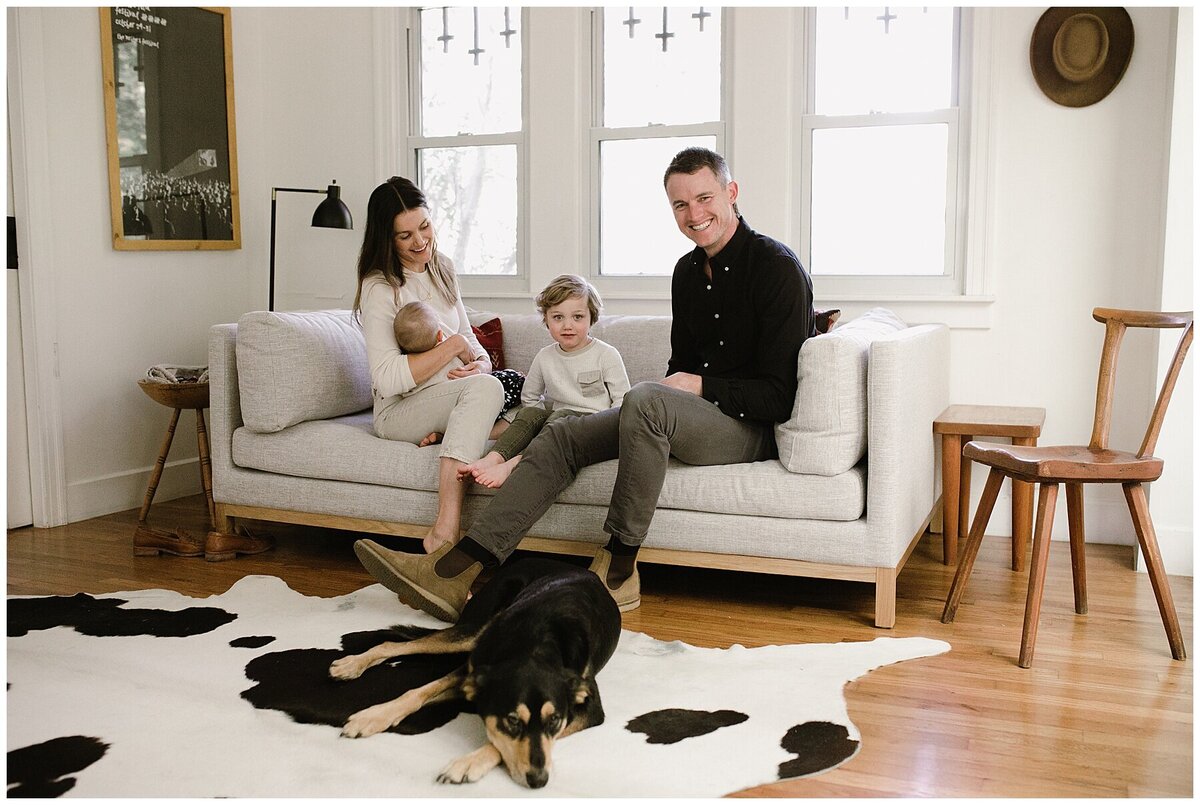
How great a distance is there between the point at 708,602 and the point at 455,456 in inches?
31.2

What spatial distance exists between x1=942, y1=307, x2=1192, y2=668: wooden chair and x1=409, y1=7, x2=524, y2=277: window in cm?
225

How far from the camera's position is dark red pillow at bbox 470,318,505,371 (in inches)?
146

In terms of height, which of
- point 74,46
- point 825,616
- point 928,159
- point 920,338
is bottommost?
point 825,616

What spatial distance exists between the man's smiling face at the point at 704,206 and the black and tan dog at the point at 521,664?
0.99m

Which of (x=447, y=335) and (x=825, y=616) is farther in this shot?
(x=447, y=335)

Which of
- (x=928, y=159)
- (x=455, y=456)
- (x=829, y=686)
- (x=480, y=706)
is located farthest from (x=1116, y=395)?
(x=480, y=706)

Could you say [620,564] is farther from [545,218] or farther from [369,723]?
[545,218]

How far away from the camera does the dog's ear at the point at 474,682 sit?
1869 mm

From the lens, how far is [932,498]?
333 cm

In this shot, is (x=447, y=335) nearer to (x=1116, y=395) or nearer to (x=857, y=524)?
(x=857, y=524)

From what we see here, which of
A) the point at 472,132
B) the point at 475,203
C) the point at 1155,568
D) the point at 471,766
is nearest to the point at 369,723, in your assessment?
the point at 471,766

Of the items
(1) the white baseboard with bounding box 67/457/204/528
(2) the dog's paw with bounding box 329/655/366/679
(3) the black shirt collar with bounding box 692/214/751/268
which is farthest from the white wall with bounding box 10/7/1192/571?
(2) the dog's paw with bounding box 329/655/366/679

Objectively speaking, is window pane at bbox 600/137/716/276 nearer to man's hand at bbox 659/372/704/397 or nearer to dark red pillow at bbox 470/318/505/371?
dark red pillow at bbox 470/318/505/371

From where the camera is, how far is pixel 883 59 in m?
3.71
